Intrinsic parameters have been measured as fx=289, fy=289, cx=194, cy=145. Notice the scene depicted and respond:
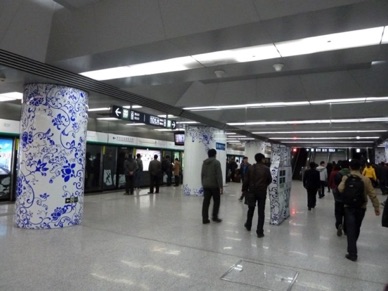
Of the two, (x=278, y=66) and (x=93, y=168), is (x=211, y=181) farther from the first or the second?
(x=93, y=168)

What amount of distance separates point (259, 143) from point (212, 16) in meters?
14.6

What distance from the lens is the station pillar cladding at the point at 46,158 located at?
17.1 ft

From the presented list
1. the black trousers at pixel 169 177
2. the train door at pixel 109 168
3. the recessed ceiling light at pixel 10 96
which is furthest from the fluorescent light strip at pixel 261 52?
the black trousers at pixel 169 177

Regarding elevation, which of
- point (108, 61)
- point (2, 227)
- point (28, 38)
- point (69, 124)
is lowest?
point (2, 227)

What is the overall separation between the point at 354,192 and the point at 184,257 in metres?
2.49

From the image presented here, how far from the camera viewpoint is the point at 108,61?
4.58 metres

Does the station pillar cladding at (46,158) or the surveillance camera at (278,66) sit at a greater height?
the surveillance camera at (278,66)

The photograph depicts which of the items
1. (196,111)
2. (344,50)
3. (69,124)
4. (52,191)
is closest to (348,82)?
(344,50)

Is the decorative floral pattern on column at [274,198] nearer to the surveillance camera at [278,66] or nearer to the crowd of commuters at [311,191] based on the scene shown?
the crowd of commuters at [311,191]

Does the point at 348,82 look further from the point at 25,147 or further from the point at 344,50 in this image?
the point at 25,147

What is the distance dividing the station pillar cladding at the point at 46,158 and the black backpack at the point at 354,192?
4728 mm

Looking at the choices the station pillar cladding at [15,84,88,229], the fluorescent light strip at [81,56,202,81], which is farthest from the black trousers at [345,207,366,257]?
the station pillar cladding at [15,84,88,229]

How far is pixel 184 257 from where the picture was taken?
3.96 meters

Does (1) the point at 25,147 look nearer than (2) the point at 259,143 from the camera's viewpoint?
Yes
